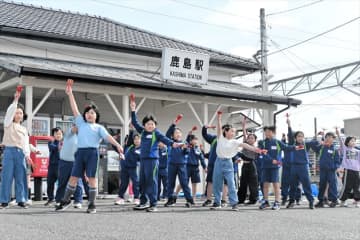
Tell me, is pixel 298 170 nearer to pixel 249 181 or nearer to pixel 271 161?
pixel 271 161

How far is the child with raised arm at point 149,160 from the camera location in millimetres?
9047

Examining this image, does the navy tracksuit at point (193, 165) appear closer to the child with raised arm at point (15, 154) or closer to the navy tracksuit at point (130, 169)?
the navy tracksuit at point (130, 169)

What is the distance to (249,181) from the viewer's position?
12258 millimetres

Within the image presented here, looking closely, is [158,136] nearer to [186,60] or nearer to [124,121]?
[124,121]

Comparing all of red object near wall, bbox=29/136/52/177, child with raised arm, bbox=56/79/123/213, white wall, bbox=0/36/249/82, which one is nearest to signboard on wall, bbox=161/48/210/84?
white wall, bbox=0/36/249/82

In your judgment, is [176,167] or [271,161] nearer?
[271,161]

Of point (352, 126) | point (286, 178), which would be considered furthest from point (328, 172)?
point (352, 126)

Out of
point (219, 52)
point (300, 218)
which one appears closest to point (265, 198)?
point (300, 218)

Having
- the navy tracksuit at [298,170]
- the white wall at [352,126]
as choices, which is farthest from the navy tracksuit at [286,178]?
the white wall at [352,126]

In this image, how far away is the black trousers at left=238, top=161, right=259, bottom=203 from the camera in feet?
40.2

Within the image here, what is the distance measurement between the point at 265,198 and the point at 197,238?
210 inches

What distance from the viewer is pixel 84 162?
8.47 m

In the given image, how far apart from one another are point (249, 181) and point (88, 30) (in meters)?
10.2

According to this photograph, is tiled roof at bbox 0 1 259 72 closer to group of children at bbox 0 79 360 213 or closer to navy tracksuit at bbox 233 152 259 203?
group of children at bbox 0 79 360 213
